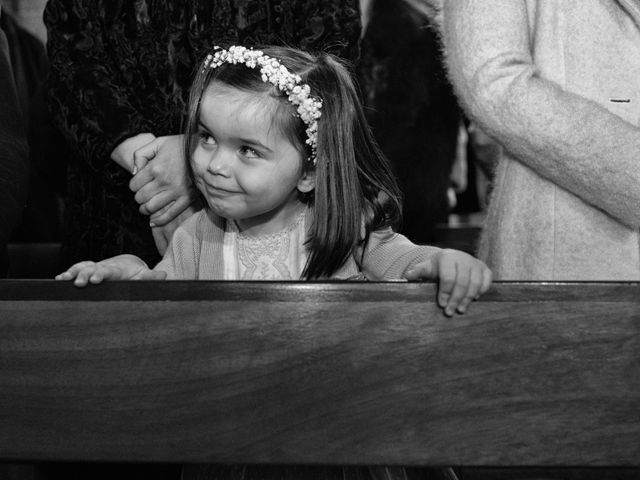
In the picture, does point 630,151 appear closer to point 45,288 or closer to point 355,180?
point 355,180

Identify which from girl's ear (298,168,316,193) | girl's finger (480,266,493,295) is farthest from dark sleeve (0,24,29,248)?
girl's finger (480,266,493,295)

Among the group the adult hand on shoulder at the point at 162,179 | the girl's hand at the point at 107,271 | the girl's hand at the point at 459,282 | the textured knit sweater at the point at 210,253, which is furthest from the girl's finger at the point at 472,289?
the adult hand on shoulder at the point at 162,179

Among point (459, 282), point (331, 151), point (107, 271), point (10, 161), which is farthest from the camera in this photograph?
point (10, 161)

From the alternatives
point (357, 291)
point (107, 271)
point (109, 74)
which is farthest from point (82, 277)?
point (109, 74)

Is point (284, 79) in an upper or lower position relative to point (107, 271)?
upper

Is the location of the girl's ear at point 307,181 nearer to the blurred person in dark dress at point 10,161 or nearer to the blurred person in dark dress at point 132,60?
the blurred person in dark dress at point 132,60

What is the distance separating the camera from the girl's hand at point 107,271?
142 centimetres

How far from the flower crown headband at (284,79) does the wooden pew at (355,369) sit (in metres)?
0.42

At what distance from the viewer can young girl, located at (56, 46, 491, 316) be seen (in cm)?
167

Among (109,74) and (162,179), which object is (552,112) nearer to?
(162,179)

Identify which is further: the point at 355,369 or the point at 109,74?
the point at 109,74

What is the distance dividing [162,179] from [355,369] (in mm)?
607

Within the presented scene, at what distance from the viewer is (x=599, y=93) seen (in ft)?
5.75

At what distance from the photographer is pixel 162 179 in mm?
1846
